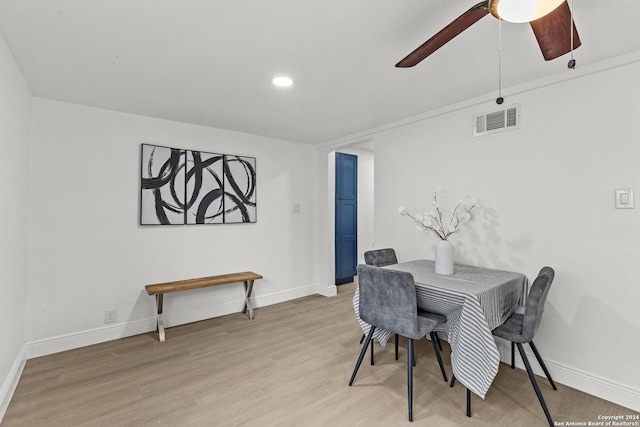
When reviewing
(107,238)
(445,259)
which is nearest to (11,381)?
(107,238)

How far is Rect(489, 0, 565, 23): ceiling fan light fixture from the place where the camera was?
3.87 ft

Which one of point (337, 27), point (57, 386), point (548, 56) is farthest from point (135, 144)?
point (548, 56)

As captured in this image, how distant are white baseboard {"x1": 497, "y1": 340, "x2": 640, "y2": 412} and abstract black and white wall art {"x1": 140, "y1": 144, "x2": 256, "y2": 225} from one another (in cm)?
335

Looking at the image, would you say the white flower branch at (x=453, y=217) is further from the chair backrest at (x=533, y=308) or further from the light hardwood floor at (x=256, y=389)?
the light hardwood floor at (x=256, y=389)

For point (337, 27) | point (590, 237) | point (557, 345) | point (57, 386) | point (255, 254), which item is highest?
point (337, 27)

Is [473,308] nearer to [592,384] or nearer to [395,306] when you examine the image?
[395,306]

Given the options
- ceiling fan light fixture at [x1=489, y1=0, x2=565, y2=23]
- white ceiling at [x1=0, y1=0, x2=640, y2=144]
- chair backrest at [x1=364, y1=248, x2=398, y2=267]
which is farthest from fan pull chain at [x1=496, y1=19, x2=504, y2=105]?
chair backrest at [x1=364, y1=248, x2=398, y2=267]

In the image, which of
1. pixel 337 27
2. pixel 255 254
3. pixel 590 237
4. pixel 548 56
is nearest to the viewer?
pixel 548 56

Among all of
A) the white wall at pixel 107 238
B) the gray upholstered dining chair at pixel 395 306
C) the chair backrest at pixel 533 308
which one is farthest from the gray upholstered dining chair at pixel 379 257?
the white wall at pixel 107 238

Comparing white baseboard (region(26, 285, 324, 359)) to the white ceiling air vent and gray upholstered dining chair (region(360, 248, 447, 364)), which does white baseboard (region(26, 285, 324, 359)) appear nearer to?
gray upholstered dining chair (region(360, 248, 447, 364))

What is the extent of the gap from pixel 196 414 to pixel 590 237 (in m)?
2.96

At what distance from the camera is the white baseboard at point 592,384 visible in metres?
2.04

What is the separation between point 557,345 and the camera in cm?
236

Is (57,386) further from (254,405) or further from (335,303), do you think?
(335,303)
